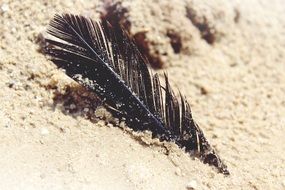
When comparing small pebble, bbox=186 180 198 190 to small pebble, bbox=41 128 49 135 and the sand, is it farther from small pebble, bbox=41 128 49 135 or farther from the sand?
small pebble, bbox=41 128 49 135

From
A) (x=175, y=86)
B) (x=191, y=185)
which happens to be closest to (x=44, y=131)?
(x=191, y=185)

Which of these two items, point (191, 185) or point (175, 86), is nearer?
point (191, 185)

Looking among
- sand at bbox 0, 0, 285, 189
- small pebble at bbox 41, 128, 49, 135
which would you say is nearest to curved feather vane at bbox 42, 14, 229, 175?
sand at bbox 0, 0, 285, 189

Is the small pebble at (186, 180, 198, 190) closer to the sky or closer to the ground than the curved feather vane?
closer to the ground

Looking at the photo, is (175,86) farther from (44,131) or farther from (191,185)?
(44,131)

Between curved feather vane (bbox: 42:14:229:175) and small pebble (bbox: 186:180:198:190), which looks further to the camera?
curved feather vane (bbox: 42:14:229:175)

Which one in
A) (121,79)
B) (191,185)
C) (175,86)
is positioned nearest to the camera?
(191,185)

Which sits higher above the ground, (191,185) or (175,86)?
(175,86)

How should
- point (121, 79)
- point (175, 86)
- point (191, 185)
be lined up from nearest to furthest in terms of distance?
point (191, 185), point (121, 79), point (175, 86)
